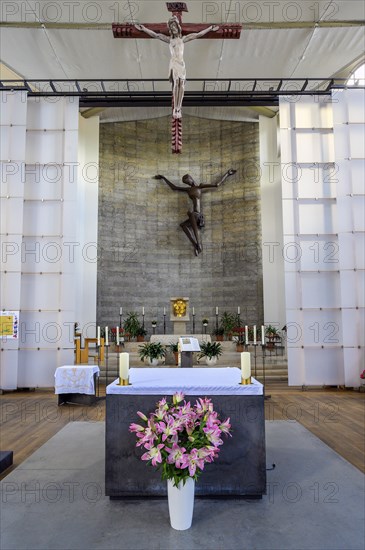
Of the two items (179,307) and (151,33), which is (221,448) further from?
(179,307)

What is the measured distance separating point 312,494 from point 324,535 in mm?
637

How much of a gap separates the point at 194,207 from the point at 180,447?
1210 cm

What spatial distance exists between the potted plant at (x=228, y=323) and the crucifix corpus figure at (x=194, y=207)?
8.10 ft

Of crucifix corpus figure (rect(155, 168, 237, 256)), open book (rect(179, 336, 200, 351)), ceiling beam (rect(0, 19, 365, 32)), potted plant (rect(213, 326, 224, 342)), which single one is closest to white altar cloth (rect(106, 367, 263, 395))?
open book (rect(179, 336, 200, 351))

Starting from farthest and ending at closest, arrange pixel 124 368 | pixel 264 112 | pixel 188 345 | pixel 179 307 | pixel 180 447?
pixel 264 112
pixel 179 307
pixel 188 345
pixel 124 368
pixel 180 447

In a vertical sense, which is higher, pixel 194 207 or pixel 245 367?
pixel 194 207

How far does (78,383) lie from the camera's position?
7.18 meters

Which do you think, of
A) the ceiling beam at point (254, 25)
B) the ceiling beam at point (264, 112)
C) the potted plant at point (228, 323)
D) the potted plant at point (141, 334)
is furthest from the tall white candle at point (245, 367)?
the ceiling beam at point (264, 112)

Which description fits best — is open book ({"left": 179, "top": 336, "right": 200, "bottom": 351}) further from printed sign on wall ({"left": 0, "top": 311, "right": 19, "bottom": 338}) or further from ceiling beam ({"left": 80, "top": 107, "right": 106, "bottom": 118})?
ceiling beam ({"left": 80, "top": 107, "right": 106, "bottom": 118})

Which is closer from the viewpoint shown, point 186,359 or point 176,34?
point 186,359

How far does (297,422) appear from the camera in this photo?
19.0 feet

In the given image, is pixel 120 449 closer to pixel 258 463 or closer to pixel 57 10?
pixel 258 463

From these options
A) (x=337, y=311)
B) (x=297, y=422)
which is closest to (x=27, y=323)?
(x=297, y=422)

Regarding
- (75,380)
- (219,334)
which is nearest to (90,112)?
A: (219,334)
